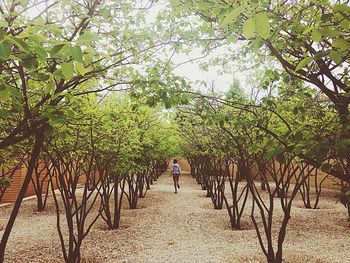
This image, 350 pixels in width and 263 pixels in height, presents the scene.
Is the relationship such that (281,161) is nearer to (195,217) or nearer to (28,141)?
(28,141)

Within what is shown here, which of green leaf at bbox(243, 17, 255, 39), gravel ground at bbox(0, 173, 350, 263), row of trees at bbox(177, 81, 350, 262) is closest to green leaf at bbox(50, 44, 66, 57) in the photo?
green leaf at bbox(243, 17, 255, 39)

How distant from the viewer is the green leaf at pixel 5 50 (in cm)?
140

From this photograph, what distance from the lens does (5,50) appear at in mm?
1411

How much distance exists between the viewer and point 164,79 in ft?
13.9

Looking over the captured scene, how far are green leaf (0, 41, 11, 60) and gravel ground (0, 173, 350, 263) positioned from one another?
240 inches

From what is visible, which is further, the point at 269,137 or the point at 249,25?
the point at 269,137

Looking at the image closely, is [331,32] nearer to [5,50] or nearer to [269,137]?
[5,50]

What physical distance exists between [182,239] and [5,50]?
784 cm

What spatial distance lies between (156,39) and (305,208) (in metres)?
11.3

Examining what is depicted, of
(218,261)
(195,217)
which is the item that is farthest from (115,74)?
(195,217)

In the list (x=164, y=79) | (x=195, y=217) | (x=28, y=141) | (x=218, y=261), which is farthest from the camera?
(x=195, y=217)

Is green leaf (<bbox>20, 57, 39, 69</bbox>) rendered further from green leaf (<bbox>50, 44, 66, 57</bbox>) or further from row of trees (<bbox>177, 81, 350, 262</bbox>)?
row of trees (<bbox>177, 81, 350, 262</bbox>)

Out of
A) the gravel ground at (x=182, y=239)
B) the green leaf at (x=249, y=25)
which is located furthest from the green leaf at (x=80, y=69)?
the gravel ground at (x=182, y=239)

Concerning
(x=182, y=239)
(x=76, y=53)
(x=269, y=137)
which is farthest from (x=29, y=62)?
(x=182, y=239)
